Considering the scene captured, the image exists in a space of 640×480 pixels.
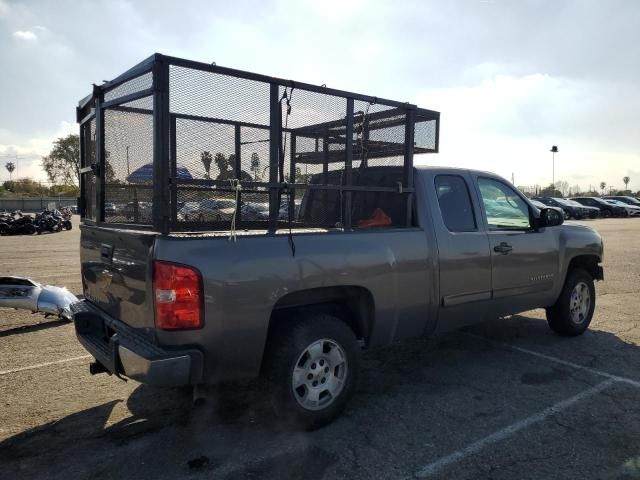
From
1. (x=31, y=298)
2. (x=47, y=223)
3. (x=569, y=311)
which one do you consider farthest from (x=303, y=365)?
(x=47, y=223)

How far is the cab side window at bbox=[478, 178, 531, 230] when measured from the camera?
5102 millimetres

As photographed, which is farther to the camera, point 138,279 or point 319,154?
point 319,154

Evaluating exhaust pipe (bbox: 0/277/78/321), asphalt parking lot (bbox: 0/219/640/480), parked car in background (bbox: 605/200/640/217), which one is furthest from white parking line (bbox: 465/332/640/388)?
parked car in background (bbox: 605/200/640/217)

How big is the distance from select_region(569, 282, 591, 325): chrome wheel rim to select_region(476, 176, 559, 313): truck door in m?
0.58

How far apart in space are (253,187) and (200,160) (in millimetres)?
423

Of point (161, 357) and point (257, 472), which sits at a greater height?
point (161, 357)

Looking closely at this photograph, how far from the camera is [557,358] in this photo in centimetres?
530

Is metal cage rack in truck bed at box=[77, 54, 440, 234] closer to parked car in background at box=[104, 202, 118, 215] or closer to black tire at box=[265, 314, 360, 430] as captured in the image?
parked car in background at box=[104, 202, 118, 215]

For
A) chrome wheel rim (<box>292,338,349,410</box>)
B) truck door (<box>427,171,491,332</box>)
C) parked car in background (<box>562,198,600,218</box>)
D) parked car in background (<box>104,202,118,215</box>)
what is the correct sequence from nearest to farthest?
1. chrome wheel rim (<box>292,338,349,410</box>)
2. parked car in background (<box>104,202,118,215</box>)
3. truck door (<box>427,171,491,332</box>)
4. parked car in background (<box>562,198,600,218</box>)

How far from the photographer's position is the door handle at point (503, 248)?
4.92 meters

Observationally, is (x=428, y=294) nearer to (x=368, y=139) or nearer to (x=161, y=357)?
(x=368, y=139)

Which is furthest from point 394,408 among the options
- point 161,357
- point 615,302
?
point 615,302

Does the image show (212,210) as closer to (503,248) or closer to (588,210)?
(503,248)

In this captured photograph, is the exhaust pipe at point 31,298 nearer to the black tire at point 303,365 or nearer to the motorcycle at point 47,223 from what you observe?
the black tire at point 303,365
